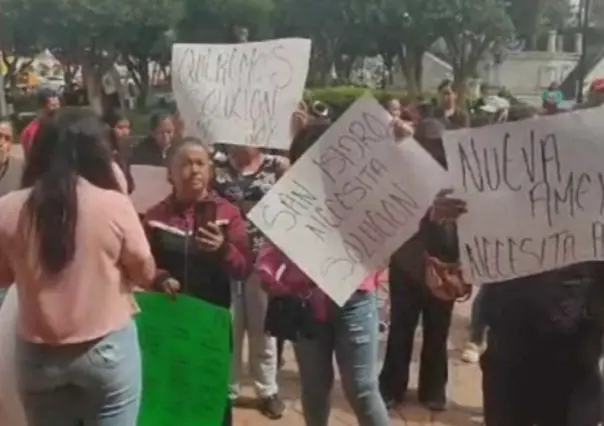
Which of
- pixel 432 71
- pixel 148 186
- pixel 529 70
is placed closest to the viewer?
pixel 148 186

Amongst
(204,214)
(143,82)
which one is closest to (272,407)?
(204,214)

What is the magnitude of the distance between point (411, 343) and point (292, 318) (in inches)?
61.6

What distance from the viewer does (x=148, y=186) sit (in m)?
4.23

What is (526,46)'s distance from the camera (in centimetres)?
501

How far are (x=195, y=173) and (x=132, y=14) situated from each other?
2.53 meters

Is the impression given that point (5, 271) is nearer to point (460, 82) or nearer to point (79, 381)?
point (79, 381)

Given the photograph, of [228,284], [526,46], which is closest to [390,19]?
[526,46]

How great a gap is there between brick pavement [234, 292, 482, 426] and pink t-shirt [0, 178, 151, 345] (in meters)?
1.92

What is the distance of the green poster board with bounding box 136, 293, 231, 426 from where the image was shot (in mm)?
3582

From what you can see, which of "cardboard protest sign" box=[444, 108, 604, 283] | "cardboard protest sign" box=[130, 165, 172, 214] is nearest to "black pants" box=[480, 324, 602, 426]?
"cardboard protest sign" box=[444, 108, 604, 283]

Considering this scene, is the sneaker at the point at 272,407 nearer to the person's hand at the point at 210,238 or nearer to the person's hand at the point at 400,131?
the person's hand at the point at 210,238

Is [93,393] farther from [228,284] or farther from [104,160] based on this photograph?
[228,284]

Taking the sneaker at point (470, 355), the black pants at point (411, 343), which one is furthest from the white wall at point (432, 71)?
the sneaker at point (470, 355)

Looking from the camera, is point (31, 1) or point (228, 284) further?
point (31, 1)
